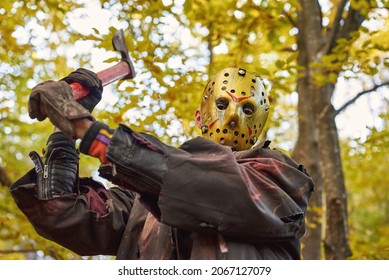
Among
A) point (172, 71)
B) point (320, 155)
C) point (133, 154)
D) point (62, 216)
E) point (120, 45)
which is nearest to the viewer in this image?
point (133, 154)

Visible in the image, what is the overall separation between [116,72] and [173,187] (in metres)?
1.07

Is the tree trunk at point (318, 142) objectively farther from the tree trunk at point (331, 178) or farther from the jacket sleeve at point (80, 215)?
the jacket sleeve at point (80, 215)

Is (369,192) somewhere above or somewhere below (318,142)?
above

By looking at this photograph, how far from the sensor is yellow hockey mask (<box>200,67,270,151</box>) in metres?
3.32

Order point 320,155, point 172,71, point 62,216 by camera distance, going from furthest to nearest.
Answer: point 320,155 → point 172,71 → point 62,216

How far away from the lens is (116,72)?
341cm

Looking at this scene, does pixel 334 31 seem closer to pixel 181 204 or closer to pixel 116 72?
pixel 116 72

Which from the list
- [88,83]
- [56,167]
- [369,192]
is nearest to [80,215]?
[56,167]

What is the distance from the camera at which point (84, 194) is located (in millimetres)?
3207

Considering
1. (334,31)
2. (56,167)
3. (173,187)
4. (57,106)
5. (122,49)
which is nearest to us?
(173,187)

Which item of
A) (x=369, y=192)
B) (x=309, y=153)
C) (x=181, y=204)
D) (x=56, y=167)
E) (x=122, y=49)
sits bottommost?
(x=181, y=204)
